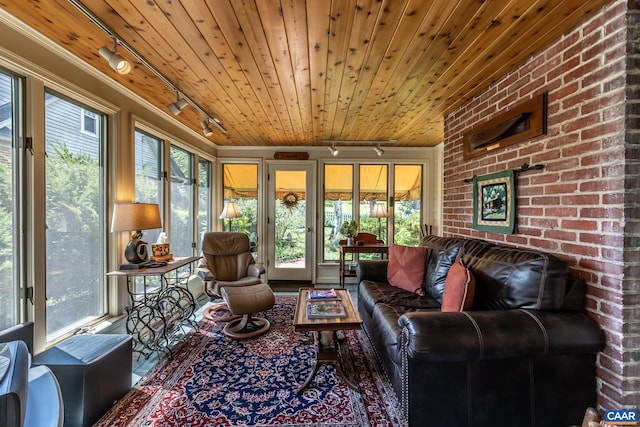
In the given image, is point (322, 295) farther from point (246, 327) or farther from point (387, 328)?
point (246, 327)

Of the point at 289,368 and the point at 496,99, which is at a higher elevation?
the point at 496,99

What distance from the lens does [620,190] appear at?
1428 millimetres

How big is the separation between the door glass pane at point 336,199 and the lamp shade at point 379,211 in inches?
17.4

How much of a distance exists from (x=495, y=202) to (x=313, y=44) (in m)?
1.96

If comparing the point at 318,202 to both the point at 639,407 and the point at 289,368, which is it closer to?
the point at 289,368

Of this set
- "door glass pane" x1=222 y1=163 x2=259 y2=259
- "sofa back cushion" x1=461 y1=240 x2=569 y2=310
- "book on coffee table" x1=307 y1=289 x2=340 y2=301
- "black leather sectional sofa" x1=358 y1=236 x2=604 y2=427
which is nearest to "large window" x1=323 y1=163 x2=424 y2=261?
"door glass pane" x1=222 y1=163 x2=259 y2=259

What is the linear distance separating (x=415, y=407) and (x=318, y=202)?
3603 mm

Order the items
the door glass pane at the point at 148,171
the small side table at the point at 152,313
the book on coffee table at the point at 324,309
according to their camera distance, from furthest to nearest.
Result: 1. the door glass pane at the point at 148,171
2. the small side table at the point at 152,313
3. the book on coffee table at the point at 324,309

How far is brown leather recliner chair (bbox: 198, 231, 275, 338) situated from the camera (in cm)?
263

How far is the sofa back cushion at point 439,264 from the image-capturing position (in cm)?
241

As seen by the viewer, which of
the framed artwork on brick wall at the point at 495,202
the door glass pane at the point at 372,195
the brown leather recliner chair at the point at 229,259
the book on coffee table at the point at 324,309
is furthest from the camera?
the door glass pane at the point at 372,195

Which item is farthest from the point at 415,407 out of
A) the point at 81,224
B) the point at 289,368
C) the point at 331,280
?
the point at 331,280

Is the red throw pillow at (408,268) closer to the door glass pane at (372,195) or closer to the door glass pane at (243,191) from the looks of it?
the door glass pane at (372,195)

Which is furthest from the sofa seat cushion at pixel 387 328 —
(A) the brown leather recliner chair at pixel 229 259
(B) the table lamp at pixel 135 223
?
(B) the table lamp at pixel 135 223
